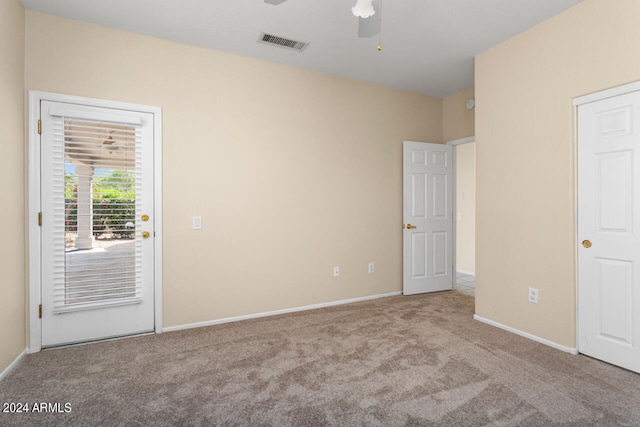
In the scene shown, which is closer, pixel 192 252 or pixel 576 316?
pixel 576 316

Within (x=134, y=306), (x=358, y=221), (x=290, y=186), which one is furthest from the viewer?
(x=358, y=221)

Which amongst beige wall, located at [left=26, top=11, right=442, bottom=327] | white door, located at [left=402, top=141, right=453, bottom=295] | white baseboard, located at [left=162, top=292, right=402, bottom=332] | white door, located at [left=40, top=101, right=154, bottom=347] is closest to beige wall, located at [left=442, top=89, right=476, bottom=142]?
white door, located at [left=402, top=141, right=453, bottom=295]

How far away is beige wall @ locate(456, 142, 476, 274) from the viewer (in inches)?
238

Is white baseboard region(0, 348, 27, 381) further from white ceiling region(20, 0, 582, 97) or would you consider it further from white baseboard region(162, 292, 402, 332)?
white ceiling region(20, 0, 582, 97)

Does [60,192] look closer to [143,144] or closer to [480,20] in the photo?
[143,144]

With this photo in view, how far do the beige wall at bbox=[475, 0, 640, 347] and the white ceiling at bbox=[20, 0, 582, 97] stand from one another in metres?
0.26

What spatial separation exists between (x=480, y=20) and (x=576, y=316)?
2.57 metres

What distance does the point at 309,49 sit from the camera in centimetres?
332

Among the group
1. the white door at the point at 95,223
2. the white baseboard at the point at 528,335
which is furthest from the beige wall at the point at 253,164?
the white baseboard at the point at 528,335

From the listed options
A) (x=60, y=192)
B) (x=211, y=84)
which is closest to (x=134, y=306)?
(x=60, y=192)

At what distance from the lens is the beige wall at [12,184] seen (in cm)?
227

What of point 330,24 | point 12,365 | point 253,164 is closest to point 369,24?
point 330,24

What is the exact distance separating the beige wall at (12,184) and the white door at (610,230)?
4.25 meters

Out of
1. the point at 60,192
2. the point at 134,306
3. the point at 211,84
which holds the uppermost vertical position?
the point at 211,84
